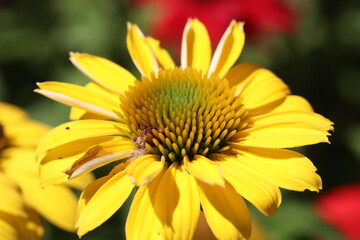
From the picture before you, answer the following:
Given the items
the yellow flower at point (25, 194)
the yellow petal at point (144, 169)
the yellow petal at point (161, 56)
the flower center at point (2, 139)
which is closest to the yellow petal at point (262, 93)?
the yellow petal at point (161, 56)

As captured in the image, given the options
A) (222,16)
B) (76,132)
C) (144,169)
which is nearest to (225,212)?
(144,169)

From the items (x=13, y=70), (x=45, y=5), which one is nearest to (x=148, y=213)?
(x=13, y=70)

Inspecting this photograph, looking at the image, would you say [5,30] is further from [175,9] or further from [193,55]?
[193,55]

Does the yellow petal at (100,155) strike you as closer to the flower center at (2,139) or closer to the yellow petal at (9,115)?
the flower center at (2,139)

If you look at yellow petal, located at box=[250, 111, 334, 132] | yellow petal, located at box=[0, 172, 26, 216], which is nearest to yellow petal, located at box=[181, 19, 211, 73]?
yellow petal, located at box=[250, 111, 334, 132]

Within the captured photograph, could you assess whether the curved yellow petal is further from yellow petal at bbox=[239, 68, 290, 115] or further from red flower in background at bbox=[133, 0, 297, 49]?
red flower in background at bbox=[133, 0, 297, 49]

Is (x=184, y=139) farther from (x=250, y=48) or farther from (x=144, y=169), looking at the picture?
(x=250, y=48)

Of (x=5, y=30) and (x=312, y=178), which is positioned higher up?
(x=312, y=178)
